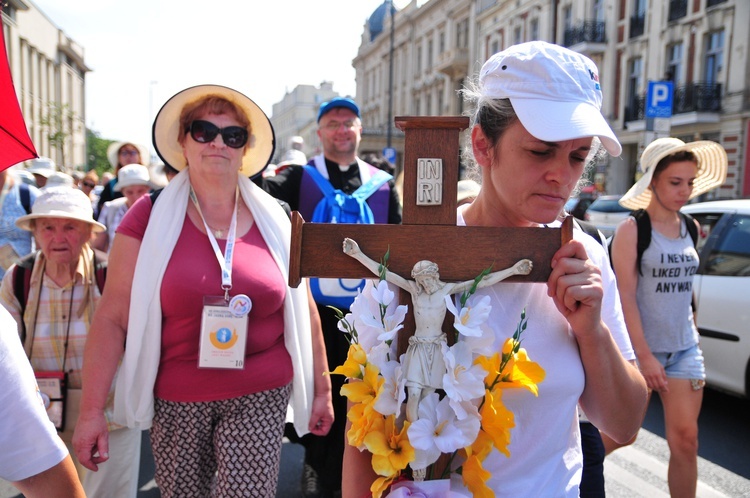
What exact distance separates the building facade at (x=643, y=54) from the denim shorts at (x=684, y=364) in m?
6.73

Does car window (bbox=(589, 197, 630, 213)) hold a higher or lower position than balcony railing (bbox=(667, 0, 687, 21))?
lower

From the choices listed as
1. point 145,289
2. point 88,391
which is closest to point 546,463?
point 145,289

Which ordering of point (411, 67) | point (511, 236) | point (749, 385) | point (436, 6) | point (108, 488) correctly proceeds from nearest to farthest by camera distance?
point (511, 236) → point (108, 488) → point (749, 385) → point (436, 6) → point (411, 67)

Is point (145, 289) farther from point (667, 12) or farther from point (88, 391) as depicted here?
point (667, 12)

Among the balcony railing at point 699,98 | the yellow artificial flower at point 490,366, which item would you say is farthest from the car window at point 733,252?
the balcony railing at point 699,98

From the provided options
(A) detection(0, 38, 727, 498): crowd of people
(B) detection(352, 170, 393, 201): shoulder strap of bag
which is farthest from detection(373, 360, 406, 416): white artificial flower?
(B) detection(352, 170, 393, 201): shoulder strap of bag

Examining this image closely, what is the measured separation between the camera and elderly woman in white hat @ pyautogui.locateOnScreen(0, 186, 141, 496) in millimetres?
2998

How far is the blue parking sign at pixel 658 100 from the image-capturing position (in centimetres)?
945

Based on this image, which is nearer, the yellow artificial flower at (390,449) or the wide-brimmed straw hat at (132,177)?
the yellow artificial flower at (390,449)

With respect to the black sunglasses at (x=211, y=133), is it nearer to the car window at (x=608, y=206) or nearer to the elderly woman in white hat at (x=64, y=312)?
the elderly woman in white hat at (x=64, y=312)

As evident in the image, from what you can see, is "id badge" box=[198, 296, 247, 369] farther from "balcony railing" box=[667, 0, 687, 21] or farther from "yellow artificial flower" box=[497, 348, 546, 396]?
"balcony railing" box=[667, 0, 687, 21]

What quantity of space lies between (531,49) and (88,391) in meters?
1.98

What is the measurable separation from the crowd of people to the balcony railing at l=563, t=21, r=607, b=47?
2714cm

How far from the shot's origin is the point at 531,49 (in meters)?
1.41
